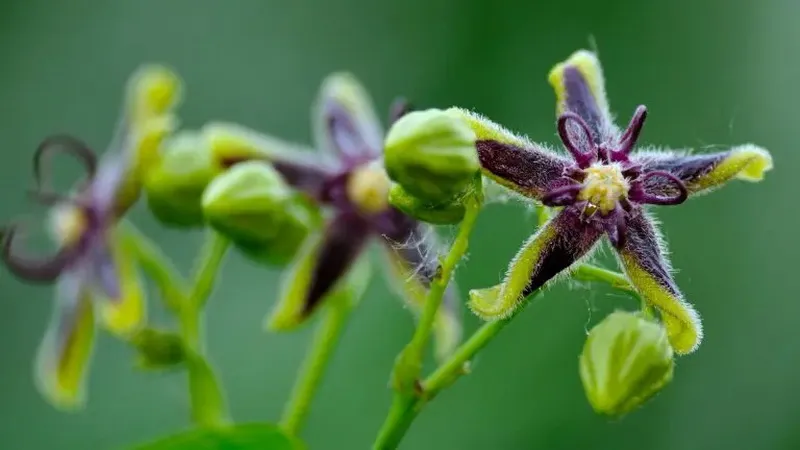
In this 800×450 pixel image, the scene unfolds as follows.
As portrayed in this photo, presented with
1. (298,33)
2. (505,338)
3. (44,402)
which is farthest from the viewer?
(298,33)

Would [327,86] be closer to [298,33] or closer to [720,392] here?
[720,392]

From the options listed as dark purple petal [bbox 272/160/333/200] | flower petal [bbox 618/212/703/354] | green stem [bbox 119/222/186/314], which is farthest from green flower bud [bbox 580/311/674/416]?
green stem [bbox 119/222/186/314]

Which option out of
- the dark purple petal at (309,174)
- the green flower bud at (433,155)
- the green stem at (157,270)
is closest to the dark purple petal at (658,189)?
the green flower bud at (433,155)

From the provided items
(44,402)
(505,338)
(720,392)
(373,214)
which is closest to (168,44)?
(44,402)

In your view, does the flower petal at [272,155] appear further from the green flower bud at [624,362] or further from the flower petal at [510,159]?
the green flower bud at [624,362]

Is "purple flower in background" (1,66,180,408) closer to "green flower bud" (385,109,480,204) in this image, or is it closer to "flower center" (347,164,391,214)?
"flower center" (347,164,391,214)

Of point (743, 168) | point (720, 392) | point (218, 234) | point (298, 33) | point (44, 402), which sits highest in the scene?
point (743, 168)

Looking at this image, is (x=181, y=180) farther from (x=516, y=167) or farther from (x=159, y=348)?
(x=516, y=167)
